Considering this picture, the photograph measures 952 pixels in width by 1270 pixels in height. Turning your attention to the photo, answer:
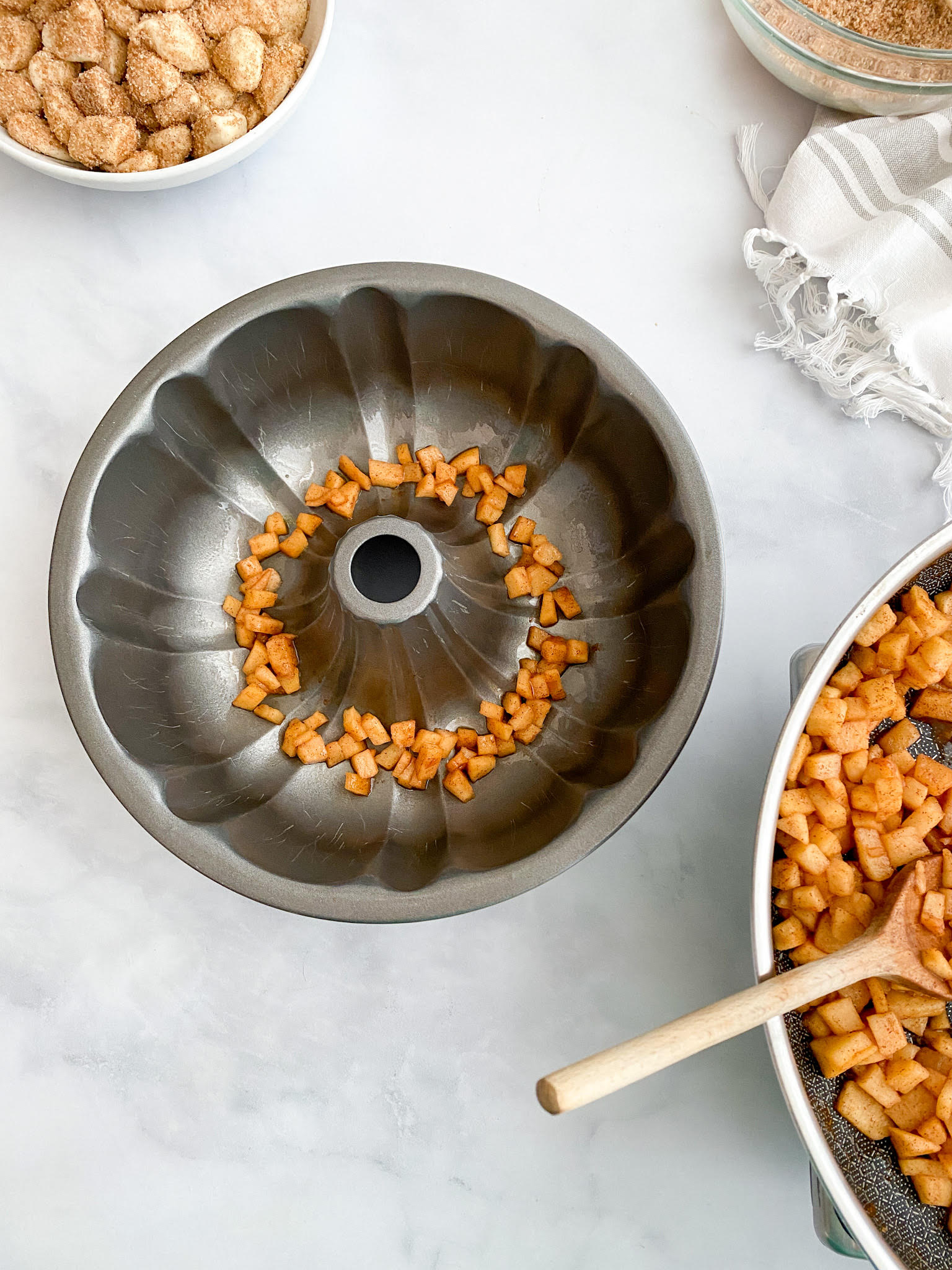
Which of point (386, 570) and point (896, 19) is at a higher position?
point (896, 19)

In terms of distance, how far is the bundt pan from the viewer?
28.9 inches

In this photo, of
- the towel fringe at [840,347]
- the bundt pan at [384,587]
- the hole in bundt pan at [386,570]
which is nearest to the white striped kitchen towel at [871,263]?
the towel fringe at [840,347]

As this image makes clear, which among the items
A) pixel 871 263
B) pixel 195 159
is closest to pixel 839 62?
pixel 871 263

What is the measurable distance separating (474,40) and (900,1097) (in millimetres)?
1063

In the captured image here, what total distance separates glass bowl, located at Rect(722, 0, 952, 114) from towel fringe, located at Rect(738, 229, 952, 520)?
0.15 metres

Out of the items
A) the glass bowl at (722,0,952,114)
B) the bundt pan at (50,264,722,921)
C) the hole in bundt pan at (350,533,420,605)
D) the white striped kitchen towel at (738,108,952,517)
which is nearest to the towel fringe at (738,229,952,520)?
the white striped kitchen towel at (738,108,952,517)

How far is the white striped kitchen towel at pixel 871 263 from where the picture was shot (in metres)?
0.90

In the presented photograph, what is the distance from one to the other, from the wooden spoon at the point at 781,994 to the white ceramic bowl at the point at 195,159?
824 millimetres

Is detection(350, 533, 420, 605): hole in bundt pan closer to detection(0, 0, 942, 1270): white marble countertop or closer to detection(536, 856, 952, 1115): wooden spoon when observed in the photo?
detection(0, 0, 942, 1270): white marble countertop

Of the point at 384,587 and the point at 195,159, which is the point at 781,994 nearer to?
the point at 384,587

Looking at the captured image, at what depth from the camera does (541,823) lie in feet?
2.55

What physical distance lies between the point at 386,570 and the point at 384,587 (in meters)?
0.02

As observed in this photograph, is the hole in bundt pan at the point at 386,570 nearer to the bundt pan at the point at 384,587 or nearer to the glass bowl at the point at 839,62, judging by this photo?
the bundt pan at the point at 384,587

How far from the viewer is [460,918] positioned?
0.90 meters
